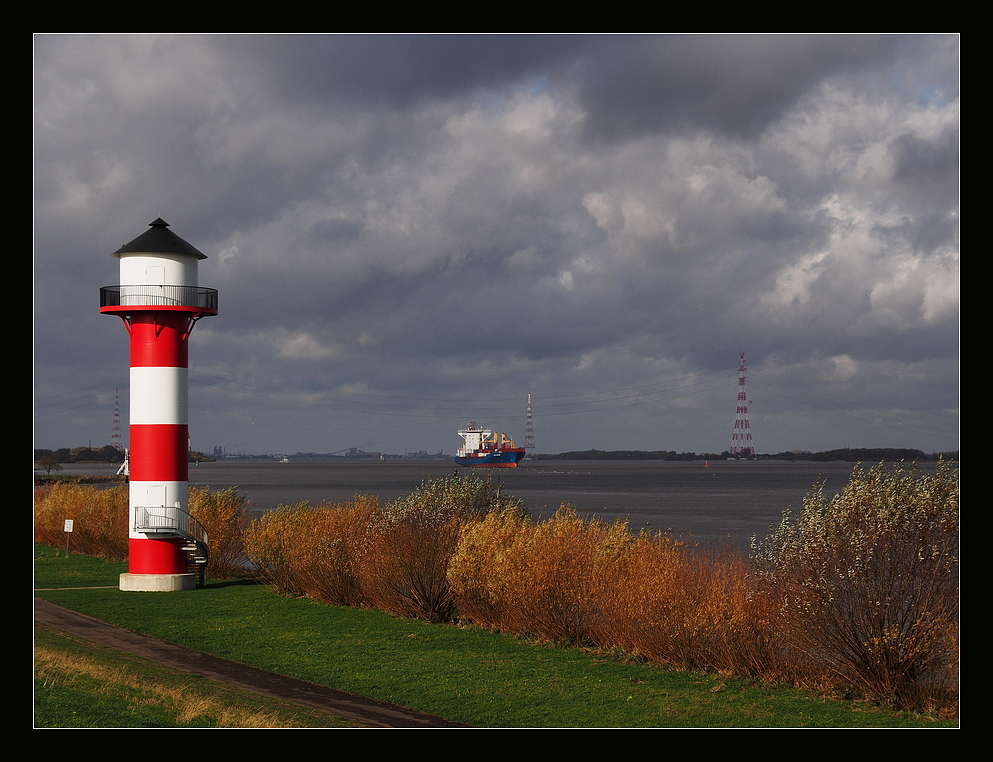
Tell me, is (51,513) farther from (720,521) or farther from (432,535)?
(720,521)

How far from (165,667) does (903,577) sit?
12.1m

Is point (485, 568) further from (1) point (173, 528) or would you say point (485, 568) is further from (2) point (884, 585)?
(2) point (884, 585)

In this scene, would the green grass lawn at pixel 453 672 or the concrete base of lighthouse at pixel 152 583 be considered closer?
the green grass lawn at pixel 453 672

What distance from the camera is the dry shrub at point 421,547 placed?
2286 centimetres

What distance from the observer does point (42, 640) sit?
56.6ft

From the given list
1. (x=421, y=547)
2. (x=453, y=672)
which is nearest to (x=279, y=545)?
(x=421, y=547)

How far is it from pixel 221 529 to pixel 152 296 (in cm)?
886

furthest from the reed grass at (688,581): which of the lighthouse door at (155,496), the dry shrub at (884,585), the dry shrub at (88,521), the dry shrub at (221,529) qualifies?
the dry shrub at (88,521)

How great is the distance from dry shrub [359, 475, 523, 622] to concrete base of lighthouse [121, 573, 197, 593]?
538 cm

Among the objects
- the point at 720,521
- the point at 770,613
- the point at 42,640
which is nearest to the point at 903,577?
the point at 770,613

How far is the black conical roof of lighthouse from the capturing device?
2508cm

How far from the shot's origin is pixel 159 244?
82.5 feet

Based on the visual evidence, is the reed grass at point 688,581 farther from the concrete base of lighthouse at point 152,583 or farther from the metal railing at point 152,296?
the metal railing at point 152,296

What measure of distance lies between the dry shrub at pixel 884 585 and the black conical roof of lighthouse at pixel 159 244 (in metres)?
17.5
